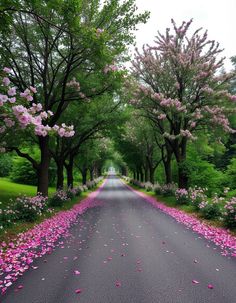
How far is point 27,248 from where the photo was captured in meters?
8.41

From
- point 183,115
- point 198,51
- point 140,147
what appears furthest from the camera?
point 140,147

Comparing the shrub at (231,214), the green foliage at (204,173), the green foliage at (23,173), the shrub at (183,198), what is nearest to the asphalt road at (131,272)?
the shrub at (231,214)

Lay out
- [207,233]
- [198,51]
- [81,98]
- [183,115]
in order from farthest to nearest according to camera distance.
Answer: [198,51]
[183,115]
[81,98]
[207,233]

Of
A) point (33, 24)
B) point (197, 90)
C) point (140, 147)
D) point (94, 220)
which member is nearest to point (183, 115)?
point (197, 90)

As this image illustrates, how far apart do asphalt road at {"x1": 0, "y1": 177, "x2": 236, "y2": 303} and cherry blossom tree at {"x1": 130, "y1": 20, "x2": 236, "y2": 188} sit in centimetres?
1096

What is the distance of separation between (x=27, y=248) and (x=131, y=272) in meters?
3.66

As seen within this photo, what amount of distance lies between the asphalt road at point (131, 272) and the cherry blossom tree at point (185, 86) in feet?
35.9

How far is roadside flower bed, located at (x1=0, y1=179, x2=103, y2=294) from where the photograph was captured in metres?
6.31

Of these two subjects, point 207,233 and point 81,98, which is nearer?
point 207,233

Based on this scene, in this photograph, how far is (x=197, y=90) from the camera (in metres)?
20.9

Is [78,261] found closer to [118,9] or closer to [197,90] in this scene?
[118,9]

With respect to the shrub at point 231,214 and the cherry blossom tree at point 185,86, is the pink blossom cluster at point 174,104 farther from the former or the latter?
the shrub at point 231,214

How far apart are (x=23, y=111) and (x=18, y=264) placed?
378 centimetres

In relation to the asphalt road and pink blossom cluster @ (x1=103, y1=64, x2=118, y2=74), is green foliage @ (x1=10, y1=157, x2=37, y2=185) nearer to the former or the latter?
pink blossom cluster @ (x1=103, y1=64, x2=118, y2=74)
